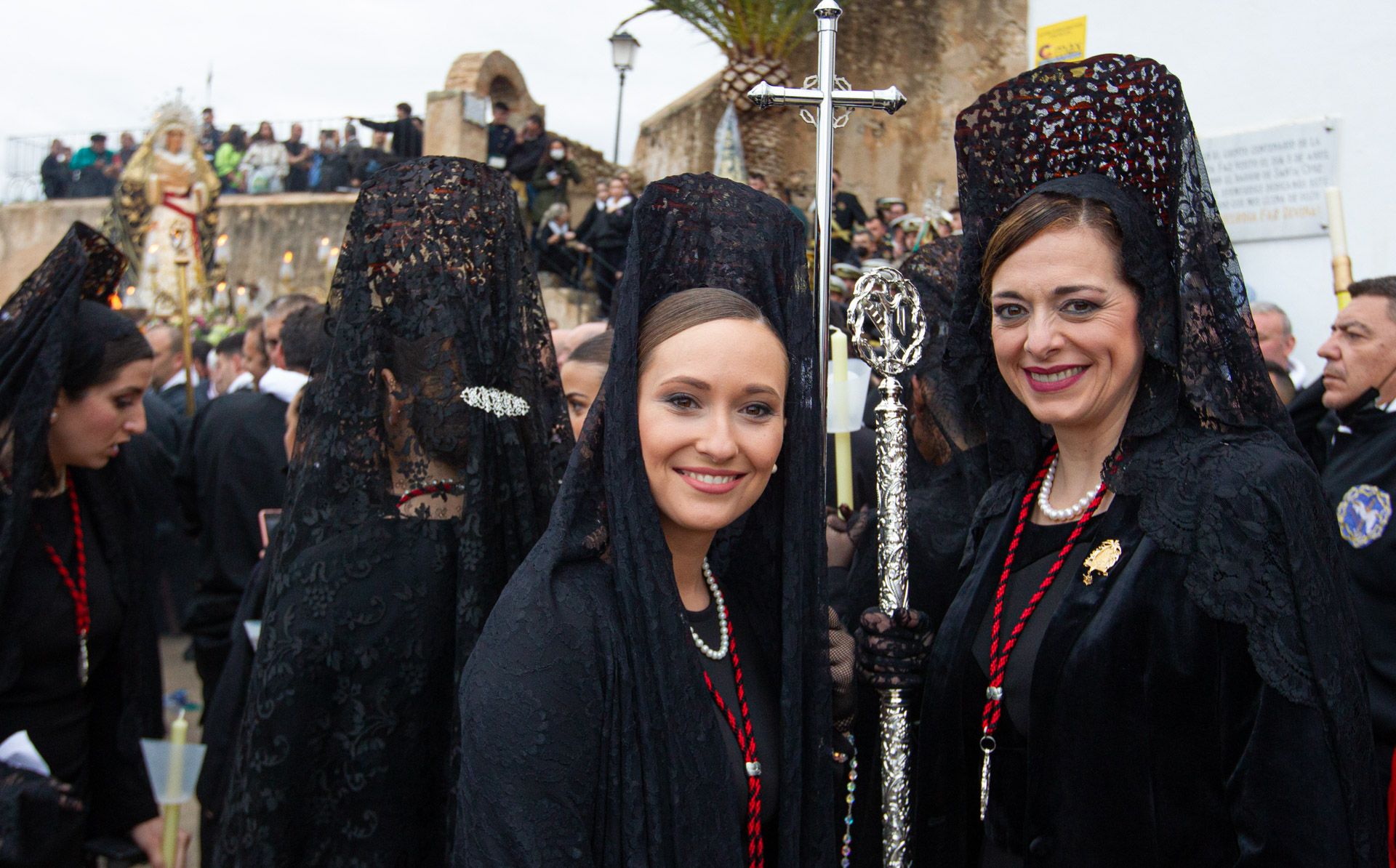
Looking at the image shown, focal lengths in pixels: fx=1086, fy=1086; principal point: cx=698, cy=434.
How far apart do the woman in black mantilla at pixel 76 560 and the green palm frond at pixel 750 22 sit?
12.9 meters

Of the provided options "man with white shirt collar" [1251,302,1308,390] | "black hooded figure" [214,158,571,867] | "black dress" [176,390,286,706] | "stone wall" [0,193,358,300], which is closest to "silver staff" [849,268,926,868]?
"black hooded figure" [214,158,571,867]

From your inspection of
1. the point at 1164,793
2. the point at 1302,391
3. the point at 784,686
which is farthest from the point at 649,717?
the point at 1302,391

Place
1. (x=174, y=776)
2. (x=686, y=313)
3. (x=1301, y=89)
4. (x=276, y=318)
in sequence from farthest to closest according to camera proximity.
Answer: (x=1301, y=89) → (x=276, y=318) → (x=174, y=776) → (x=686, y=313)

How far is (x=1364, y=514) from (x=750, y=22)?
41.8ft

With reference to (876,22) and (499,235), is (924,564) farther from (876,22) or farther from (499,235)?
(876,22)

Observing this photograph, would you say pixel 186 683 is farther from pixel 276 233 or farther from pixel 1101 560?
pixel 276 233

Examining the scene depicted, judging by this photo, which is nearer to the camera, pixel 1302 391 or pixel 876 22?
pixel 1302 391

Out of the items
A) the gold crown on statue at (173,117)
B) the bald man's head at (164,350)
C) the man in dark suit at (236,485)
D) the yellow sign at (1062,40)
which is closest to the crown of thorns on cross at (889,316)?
the man in dark suit at (236,485)

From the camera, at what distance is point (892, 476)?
90.8 inches

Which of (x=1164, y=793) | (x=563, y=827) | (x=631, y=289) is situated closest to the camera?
(x=563, y=827)

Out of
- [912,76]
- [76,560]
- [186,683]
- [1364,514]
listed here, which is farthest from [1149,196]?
[912,76]

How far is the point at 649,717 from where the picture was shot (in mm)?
1616

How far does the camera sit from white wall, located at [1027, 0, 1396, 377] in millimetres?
6324

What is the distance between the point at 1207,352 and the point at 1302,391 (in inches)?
133
